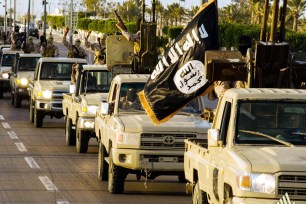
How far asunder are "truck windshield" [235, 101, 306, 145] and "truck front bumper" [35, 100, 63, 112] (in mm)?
20298

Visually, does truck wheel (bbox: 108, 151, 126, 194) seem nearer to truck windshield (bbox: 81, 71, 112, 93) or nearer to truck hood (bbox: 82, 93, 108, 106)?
truck hood (bbox: 82, 93, 108, 106)

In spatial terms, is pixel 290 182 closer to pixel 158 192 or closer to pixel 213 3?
pixel 213 3

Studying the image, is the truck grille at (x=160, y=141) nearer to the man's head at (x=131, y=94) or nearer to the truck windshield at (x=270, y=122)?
the man's head at (x=131, y=94)

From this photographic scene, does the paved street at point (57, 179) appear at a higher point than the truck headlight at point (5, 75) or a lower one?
higher

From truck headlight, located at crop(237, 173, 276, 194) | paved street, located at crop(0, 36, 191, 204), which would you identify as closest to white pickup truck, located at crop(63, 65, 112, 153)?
paved street, located at crop(0, 36, 191, 204)

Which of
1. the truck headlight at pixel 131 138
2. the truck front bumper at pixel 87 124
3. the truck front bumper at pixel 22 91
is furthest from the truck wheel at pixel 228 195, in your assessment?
the truck front bumper at pixel 22 91

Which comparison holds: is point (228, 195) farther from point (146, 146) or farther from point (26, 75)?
point (26, 75)

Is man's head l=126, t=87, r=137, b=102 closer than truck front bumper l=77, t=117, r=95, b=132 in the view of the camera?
Yes

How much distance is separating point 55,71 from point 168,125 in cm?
1626

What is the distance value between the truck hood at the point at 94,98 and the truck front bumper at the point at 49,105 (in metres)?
6.72

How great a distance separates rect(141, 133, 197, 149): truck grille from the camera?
18078 mm

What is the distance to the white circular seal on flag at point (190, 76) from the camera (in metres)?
15.6

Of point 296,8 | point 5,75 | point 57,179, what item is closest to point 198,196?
point 57,179

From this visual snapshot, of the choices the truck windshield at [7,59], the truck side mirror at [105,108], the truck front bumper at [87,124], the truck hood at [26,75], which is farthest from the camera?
the truck windshield at [7,59]
